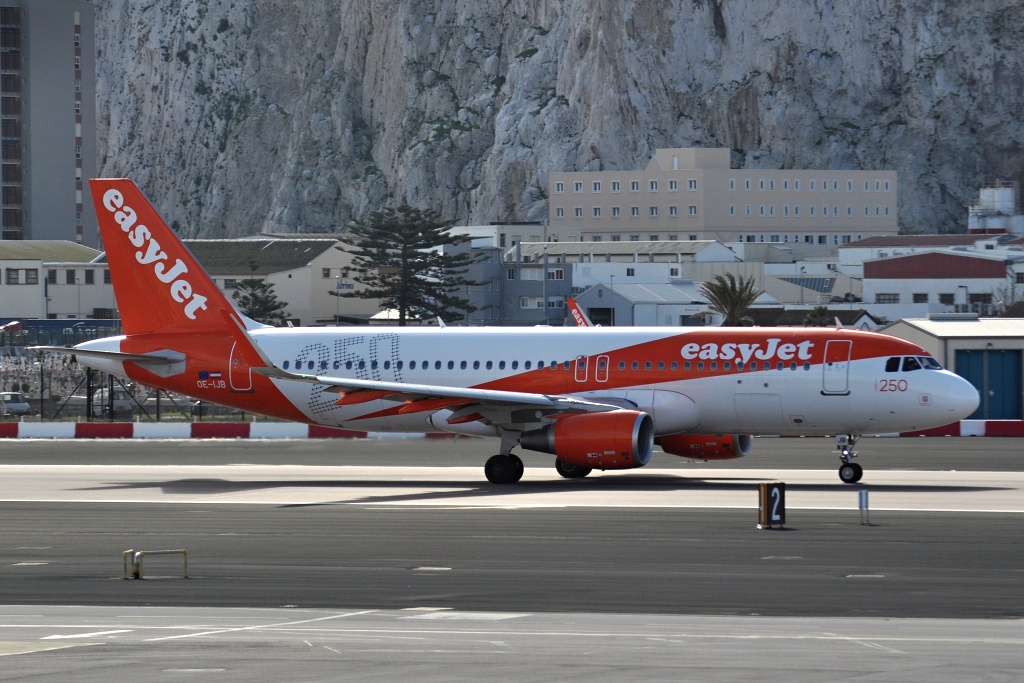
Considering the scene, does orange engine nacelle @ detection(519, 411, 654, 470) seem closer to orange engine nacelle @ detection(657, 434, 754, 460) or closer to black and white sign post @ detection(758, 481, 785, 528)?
orange engine nacelle @ detection(657, 434, 754, 460)

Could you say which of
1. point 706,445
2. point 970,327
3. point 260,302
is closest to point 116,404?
point 970,327

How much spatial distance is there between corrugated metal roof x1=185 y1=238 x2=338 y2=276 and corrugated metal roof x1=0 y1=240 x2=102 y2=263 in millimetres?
11376

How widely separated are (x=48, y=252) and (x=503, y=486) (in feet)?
399

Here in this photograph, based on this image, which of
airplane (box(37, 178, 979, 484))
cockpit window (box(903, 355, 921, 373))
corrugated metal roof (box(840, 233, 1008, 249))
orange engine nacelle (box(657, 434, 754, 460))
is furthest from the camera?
corrugated metal roof (box(840, 233, 1008, 249))

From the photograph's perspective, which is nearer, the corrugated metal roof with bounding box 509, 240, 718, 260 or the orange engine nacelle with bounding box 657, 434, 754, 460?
the orange engine nacelle with bounding box 657, 434, 754, 460

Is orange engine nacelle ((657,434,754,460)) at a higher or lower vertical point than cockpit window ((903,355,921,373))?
lower

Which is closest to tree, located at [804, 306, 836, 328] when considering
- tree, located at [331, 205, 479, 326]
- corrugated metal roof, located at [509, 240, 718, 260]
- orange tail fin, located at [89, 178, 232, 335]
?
tree, located at [331, 205, 479, 326]

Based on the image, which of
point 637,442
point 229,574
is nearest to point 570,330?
point 637,442

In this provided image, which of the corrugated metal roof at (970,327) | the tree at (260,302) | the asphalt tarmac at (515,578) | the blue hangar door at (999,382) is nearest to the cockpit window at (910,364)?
the asphalt tarmac at (515,578)

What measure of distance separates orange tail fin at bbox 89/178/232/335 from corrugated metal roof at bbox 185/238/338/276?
96.1m

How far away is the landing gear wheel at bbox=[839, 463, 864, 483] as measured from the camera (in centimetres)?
3803

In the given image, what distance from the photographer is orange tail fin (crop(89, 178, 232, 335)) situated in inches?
1679

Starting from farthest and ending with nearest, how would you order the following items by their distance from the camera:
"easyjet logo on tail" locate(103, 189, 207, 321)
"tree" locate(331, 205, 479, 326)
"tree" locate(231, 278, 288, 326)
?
"tree" locate(331, 205, 479, 326), "tree" locate(231, 278, 288, 326), "easyjet logo on tail" locate(103, 189, 207, 321)

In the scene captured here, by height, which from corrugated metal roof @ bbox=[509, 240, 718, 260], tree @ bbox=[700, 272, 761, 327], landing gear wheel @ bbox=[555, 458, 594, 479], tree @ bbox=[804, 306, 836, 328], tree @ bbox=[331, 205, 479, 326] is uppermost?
corrugated metal roof @ bbox=[509, 240, 718, 260]
